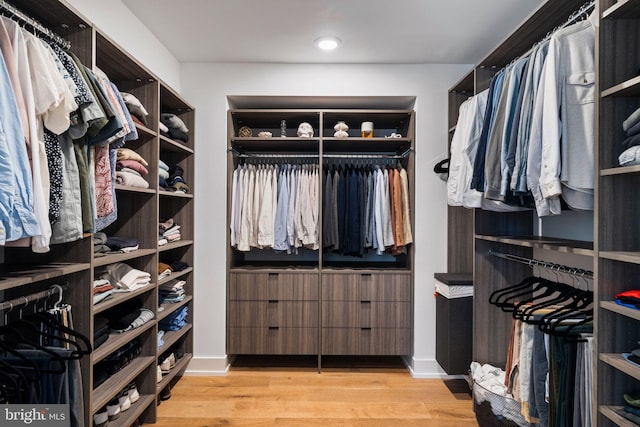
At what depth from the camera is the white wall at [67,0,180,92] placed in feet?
6.36

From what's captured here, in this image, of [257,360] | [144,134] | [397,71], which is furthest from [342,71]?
[257,360]

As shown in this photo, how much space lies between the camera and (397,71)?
300 centimetres

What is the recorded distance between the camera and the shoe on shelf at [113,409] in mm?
1922

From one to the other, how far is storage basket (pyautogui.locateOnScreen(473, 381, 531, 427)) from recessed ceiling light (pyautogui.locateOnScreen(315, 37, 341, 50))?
→ 2338 mm

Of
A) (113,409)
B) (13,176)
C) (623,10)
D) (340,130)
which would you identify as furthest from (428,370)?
(13,176)

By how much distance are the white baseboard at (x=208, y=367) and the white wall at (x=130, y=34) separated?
2142mm

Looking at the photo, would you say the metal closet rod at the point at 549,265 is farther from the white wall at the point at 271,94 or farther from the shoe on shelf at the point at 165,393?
the shoe on shelf at the point at 165,393

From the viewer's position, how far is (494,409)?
6.63 feet

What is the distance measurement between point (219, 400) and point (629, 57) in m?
2.82

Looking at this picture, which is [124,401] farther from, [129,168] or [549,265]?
[549,265]

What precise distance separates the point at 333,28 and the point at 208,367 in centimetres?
264

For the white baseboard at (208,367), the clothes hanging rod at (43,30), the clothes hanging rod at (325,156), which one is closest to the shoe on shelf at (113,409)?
the white baseboard at (208,367)

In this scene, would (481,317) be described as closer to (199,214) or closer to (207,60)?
(199,214)

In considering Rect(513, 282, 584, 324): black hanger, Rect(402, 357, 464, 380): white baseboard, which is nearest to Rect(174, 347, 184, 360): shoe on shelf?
Rect(402, 357, 464, 380): white baseboard
